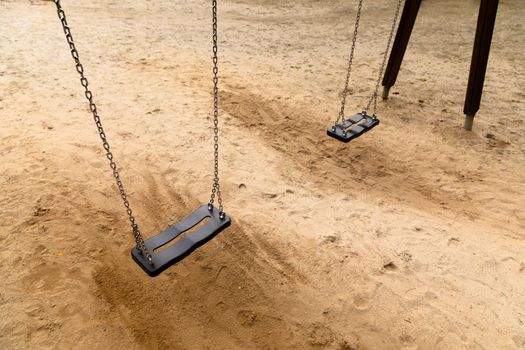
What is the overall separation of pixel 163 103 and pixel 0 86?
274 cm

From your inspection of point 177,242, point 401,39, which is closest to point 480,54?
point 401,39

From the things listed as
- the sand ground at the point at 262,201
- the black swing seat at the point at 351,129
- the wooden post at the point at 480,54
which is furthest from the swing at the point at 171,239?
the wooden post at the point at 480,54

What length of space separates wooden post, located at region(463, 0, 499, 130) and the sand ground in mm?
431

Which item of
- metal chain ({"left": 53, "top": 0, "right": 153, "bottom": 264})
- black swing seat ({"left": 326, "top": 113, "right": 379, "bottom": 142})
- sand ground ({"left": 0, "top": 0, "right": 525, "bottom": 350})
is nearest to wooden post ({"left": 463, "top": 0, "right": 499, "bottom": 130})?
sand ground ({"left": 0, "top": 0, "right": 525, "bottom": 350})

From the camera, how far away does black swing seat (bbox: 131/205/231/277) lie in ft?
9.89

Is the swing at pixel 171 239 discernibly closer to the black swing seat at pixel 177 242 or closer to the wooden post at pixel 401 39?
the black swing seat at pixel 177 242

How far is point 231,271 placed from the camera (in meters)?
3.74

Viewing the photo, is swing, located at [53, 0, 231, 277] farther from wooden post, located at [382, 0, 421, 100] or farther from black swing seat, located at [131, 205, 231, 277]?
wooden post, located at [382, 0, 421, 100]

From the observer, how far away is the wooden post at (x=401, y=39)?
5938 mm

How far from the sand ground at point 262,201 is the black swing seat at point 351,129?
53cm

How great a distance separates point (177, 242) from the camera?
3221mm

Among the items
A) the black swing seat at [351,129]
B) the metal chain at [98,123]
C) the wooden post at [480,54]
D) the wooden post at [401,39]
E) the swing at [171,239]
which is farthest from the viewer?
the wooden post at [401,39]

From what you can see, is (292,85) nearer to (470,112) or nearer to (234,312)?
(470,112)

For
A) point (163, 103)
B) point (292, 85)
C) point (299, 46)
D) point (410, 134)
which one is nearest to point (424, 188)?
point (410, 134)
